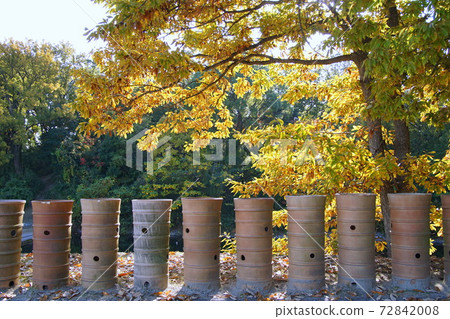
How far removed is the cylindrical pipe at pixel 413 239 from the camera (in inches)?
186

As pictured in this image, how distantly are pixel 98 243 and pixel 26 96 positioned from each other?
22.0 metres

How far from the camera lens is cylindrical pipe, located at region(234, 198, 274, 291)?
15.7ft

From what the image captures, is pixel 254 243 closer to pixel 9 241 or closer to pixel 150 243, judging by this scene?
pixel 150 243

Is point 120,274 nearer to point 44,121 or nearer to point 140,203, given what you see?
point 140,203

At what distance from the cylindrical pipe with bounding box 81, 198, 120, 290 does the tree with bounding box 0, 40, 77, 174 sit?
820 inches

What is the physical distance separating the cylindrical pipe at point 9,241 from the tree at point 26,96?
66.6ft

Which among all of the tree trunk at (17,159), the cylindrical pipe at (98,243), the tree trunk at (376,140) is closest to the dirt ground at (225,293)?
the cylindrical pipe at (98,243)

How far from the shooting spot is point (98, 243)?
195 inches

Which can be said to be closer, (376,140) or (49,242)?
(49,242)

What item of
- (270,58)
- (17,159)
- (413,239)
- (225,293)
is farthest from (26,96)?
(413,239)

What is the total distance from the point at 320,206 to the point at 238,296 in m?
1.37

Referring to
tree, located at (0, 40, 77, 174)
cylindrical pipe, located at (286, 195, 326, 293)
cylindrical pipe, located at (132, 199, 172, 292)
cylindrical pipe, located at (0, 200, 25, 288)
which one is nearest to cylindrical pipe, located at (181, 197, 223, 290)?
cylindrical pipe, located at (132, 199, 172, 292)

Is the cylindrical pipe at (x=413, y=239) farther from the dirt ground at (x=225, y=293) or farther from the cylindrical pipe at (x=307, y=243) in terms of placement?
the cylindrical pipe at (x=307, y=243)

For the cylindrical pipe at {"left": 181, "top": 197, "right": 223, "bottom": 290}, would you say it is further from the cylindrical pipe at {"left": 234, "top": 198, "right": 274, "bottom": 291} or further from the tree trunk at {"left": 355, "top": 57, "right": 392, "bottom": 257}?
the tree trunk at {"left": 355, "top": 57, "right": 392, "bottom": 257}
